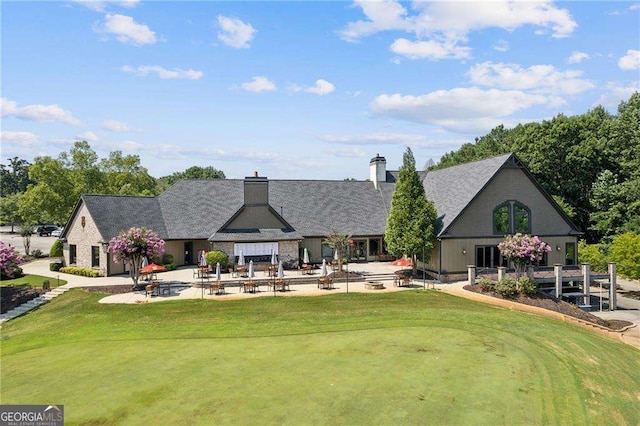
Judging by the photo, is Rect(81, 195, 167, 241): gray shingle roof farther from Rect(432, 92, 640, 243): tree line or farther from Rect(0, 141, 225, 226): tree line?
Rect(432, 92, 640, 243): tree line

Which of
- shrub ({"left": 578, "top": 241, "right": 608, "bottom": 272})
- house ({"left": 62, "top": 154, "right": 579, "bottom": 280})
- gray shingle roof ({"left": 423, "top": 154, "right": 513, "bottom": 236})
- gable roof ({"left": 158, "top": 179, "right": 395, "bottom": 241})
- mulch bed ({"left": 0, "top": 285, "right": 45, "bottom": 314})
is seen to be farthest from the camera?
shrub ({"left": 578, "top": 241, "right": 608, "bottom": 272})

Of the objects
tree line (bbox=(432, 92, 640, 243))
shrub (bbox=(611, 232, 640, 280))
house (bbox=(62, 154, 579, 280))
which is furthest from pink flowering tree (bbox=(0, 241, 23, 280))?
tree line (bbox=(432, 92, 640, 243))

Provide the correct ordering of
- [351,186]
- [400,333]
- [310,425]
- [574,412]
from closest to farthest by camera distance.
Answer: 1. [310,425]
2. [574,412]
3. [400,333]
4. [351,186]

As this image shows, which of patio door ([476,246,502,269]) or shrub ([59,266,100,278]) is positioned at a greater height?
patio door ([476,246,502,269])

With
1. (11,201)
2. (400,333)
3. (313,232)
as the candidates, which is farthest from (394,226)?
(11,201)

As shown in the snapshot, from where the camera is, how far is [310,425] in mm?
10719

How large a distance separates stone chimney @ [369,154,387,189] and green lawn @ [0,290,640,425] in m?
24.4

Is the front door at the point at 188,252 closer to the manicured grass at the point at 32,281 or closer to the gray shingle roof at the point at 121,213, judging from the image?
the gray shingle roof at the point at 121,213

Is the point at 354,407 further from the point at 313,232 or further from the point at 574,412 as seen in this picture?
the point at 313,232

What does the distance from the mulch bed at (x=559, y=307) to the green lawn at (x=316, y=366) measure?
343 centimetres

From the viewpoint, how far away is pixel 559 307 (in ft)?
87.7

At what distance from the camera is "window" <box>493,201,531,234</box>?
35.2 metres

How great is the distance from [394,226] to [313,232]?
368 inches

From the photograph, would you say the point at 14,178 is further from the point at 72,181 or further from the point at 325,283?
the point at 325,283
